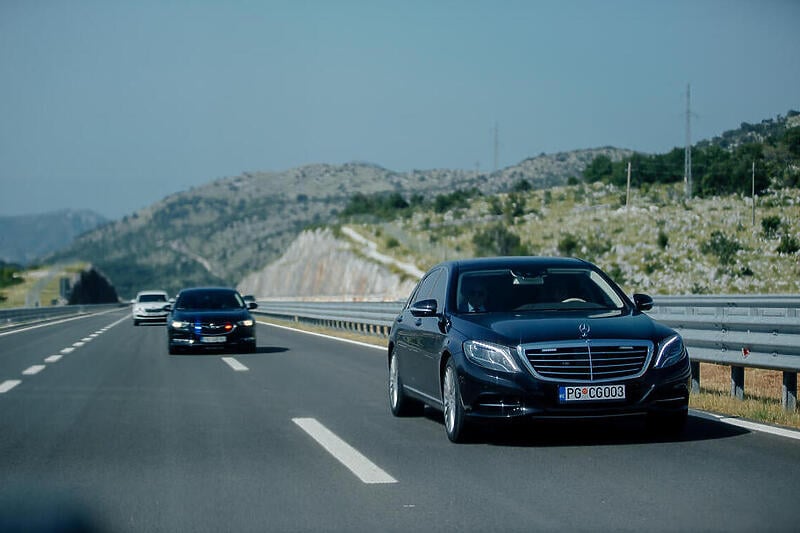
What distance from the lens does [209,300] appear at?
23828mm

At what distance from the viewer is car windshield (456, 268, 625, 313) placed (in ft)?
32.4

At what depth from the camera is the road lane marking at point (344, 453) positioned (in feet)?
25.0

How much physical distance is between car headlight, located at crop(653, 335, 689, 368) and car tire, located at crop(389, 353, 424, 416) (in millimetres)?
3061

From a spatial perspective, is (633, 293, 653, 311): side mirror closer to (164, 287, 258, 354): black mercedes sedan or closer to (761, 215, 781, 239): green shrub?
(164, 287, 258, 354): black mercedes sedan

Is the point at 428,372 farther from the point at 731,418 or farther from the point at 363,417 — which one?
the point at 731,418

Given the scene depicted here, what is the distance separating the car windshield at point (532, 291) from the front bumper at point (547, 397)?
1.20 metres

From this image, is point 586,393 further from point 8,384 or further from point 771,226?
point 771,226

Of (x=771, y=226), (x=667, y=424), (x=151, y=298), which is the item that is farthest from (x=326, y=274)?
(x=667, y=424)

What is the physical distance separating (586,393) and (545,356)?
16.6 inches

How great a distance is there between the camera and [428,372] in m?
10.0

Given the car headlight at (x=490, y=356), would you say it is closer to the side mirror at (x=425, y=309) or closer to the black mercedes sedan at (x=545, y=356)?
the black mercedes sedan at (x=545, y=356)

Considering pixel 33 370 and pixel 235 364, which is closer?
pixel 33 370

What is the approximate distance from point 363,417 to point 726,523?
5577mm

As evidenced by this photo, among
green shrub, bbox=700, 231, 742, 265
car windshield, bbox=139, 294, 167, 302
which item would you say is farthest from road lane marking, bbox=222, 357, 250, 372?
green shrub, bbox=700, 231, 742, 265
